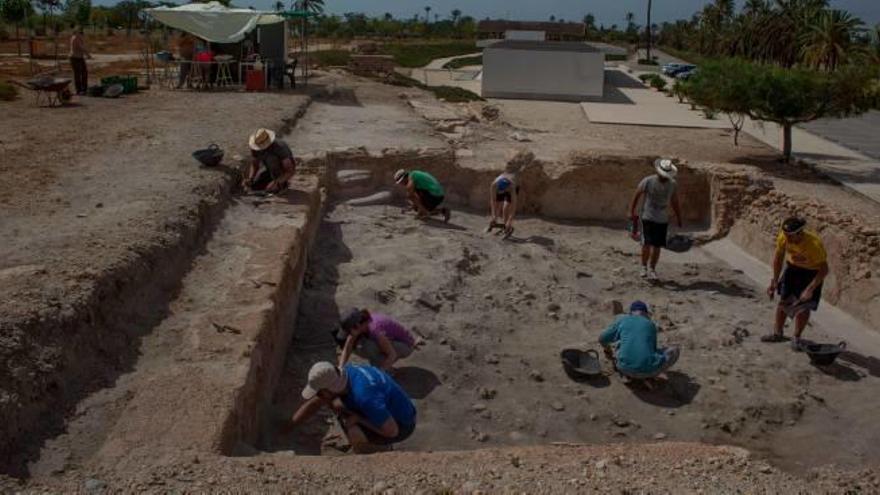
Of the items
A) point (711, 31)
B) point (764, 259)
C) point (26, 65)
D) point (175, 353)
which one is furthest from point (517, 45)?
point (711, 31)

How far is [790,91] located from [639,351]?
12.5 m

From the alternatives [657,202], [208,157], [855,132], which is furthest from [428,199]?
[855,132]

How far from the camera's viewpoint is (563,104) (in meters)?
31.8

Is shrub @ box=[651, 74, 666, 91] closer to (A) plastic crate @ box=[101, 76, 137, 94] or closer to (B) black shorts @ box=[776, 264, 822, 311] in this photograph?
(A) plastic crate @ box=[101, 76, 137, 94]

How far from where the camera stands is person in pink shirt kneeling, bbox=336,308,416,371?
6.83 m

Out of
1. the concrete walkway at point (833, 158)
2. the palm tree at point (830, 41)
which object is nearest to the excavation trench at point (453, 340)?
the concrete walkway at point (833, 158)

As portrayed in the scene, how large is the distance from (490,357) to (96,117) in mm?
10505

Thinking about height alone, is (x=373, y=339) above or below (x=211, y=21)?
below

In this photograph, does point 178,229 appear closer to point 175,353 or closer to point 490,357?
point 175,353

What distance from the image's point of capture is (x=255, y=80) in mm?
21609

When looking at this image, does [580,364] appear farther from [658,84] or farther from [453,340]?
[658,84]

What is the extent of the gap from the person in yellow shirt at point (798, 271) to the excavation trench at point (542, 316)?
51 cm

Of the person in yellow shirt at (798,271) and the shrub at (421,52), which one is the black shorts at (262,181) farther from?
the shrub at (421,52)

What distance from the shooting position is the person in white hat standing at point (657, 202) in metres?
9.85
